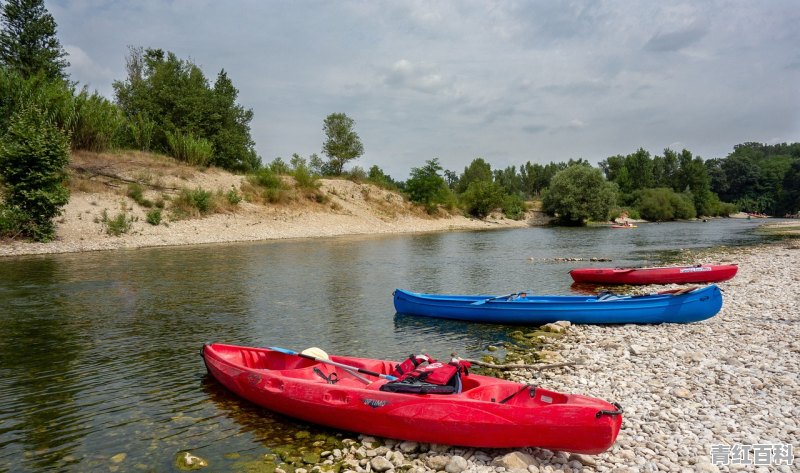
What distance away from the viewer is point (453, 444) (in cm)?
714

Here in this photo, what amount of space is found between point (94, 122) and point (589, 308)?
5073 cm

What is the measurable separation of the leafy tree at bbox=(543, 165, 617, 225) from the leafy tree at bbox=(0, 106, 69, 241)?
76741mm

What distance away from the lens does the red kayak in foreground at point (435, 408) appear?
6418 mm

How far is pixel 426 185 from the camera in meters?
83.4

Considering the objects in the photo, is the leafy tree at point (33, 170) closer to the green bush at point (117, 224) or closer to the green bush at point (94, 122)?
the green bush at point (117, 224)

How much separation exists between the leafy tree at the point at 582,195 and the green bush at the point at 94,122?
235 ft

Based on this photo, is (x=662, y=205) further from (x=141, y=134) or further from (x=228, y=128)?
(x=141, y=134)

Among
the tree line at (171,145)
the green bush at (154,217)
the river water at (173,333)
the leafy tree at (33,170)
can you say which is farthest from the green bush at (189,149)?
the river water at (173,333)

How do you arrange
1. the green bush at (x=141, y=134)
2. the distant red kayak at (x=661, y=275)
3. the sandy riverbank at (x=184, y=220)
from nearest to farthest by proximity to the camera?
1. the distant red kayak at (x=661, y=275)
2. the sandy riverbank at (x=184, y=220)
3. the green bush at (x=141, y=134)

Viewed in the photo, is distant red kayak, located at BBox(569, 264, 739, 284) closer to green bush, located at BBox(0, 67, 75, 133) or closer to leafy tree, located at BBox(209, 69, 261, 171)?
green bush, located at BBox(0, 67, 75, 133)

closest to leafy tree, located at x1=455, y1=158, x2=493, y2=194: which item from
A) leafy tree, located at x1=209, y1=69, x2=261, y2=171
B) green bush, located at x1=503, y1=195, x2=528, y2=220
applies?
green bush, located at x1=503, y1=195, x2=528, y2=220

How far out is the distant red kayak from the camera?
840 inches

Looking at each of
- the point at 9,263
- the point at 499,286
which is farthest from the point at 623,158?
the point at 9,263

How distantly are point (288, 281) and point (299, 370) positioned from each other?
14.8 metres
